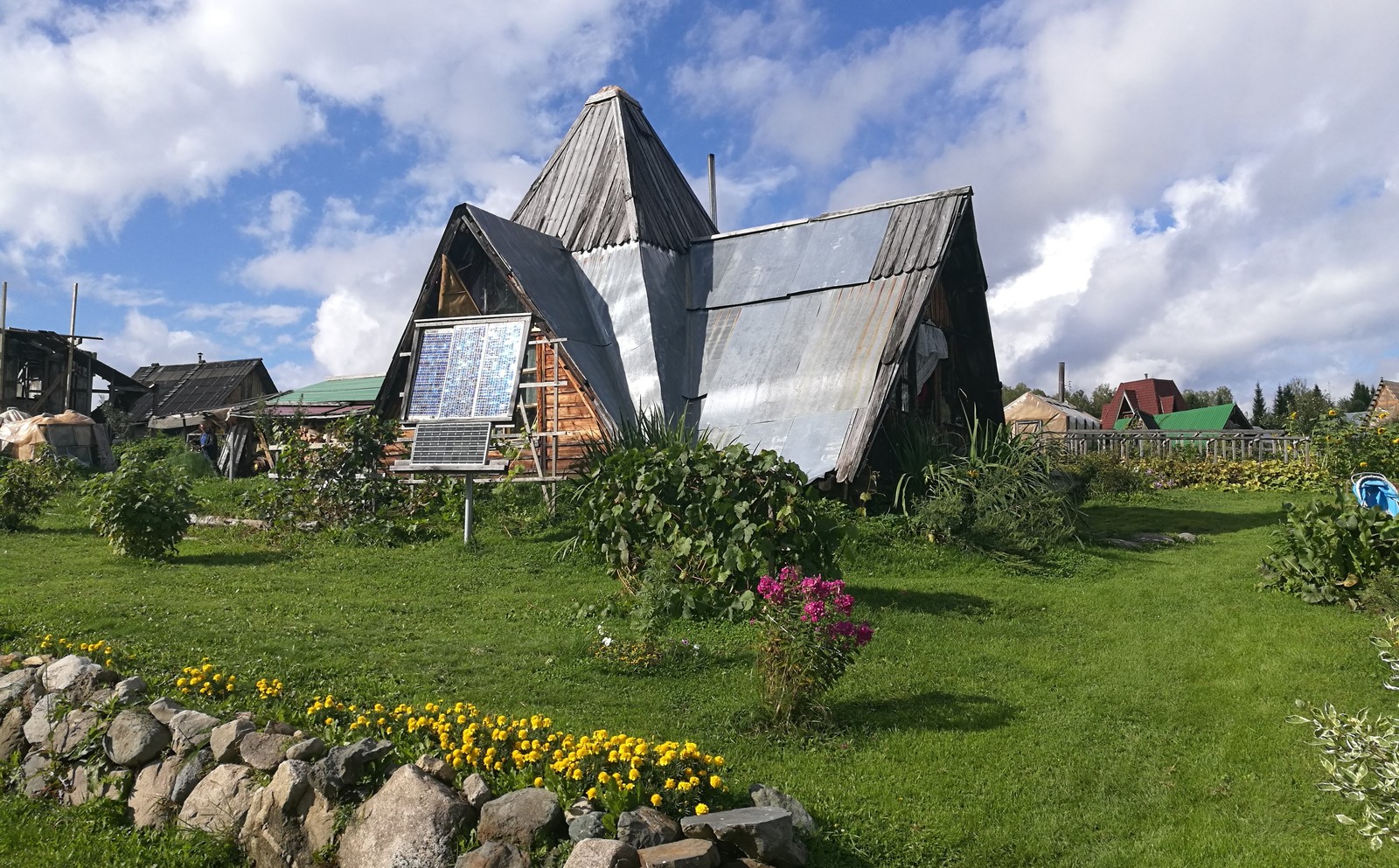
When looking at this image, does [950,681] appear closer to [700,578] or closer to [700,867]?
[700,578]

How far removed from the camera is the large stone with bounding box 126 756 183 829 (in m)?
4.96

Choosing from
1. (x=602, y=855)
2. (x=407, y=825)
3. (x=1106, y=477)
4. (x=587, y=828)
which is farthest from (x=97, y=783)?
(x=1106, y=477)

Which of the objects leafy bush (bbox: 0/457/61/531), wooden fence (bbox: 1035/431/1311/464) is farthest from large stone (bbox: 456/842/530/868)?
wooden fence (bbox: 1035/431/1311/464)

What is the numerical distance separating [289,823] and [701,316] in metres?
11.9

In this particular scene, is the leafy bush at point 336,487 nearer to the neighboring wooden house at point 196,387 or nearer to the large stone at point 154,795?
the large stone at point 154,795

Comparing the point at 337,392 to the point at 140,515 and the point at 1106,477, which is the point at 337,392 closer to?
the point at 140,515

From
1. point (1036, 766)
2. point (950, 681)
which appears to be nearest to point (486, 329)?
point (950, 681)

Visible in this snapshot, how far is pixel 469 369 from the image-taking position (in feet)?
42.6

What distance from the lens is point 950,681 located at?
650 centimetres

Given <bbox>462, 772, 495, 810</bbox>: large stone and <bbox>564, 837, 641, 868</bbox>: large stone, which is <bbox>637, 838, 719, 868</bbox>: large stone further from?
<bbox>462, 772, 495, 810</bbox>: large stone

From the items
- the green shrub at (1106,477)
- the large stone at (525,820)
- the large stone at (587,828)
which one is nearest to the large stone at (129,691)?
the large stone at (525,820)

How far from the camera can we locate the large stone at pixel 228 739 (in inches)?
193

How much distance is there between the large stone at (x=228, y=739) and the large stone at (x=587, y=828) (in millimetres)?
2104

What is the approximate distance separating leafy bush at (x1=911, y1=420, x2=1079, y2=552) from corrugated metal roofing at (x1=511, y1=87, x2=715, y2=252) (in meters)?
6.60
